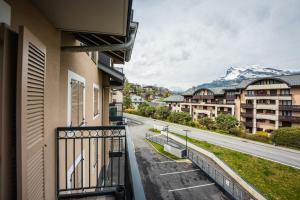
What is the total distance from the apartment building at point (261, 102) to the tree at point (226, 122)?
14.8 feet

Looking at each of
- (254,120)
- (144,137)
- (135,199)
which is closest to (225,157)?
(144,137)

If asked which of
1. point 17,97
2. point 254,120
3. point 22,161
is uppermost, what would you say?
point 17,97

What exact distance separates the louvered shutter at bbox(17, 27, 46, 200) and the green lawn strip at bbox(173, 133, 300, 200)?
13.8 metres

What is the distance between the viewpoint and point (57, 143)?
3182mm

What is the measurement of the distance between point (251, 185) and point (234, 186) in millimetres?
1229

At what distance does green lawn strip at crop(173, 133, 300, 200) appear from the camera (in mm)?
12242

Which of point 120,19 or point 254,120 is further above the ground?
point 120,19

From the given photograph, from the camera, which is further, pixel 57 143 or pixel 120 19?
pixel 57 143

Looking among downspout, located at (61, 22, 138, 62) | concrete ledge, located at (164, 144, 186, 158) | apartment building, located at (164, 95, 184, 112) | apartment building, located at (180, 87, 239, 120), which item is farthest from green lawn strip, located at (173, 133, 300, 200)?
apartment building, located at (164, 95, 184, 112)

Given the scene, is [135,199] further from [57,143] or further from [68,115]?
[68,115]

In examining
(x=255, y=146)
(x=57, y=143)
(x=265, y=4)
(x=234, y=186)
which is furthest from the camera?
(x=255, y=146)

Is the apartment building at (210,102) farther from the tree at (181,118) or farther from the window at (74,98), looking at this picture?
the window at (74,98)

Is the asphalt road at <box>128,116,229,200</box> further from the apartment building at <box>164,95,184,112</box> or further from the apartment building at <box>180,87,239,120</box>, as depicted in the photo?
the apartment building at <box>164,95,184,112</box>

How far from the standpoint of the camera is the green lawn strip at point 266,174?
40.2 feet
